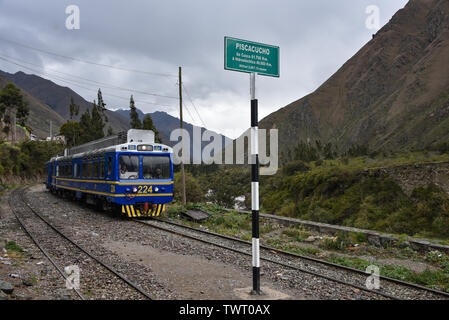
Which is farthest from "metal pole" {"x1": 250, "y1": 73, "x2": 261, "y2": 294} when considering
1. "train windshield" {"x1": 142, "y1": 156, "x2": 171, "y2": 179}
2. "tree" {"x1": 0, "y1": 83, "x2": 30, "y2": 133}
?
"tree" {"x1": 0, "y1": 83, "x2": 30, "y2": 133}

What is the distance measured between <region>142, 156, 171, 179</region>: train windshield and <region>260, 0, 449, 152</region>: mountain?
269 ft

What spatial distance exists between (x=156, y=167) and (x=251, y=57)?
33.7 ft

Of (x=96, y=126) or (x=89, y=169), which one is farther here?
(x=96, y=126)

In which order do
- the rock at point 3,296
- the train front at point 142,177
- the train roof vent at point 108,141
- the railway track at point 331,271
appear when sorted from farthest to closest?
the train roof vent at point 108,141 < the train front at point 142,177 < the railway track at point 331,271 < the rock at point 3,296

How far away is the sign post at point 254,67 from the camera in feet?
19.5

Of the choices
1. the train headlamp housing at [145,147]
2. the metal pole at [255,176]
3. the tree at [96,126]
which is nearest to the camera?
the metal pole at [255,176]

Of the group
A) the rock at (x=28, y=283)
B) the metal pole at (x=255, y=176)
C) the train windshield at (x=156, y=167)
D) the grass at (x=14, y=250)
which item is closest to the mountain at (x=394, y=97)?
the train windshield at (x=156, y=167)

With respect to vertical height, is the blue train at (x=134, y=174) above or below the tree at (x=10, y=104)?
below

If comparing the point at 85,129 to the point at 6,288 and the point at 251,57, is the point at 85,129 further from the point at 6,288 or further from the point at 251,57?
the point at 251,57

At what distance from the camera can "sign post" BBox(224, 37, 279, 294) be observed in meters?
5.94

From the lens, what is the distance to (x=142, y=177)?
15211 mm

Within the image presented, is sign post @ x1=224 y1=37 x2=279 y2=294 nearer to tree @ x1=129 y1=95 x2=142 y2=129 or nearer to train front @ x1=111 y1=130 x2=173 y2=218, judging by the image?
train front @ x1=111 y1=130 x2=173 y2=218

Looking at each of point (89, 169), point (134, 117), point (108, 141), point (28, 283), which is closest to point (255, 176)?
point (28, 283)

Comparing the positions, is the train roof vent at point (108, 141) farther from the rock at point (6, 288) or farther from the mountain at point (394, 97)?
the mountain at point (394, 97)
